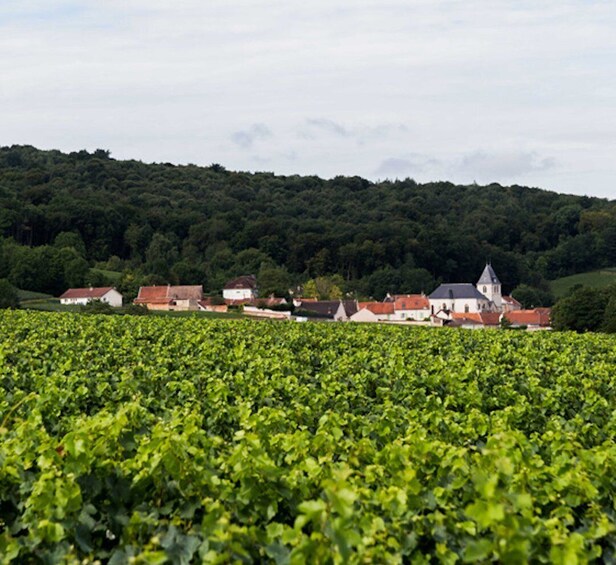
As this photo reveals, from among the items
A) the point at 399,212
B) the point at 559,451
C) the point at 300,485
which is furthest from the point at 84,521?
the point at 399,212

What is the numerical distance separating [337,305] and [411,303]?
12.0m

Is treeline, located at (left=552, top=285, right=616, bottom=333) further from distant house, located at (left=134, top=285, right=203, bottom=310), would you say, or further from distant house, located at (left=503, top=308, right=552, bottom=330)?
distant house, located at (left=134, top=285, right=203, bottom=310)

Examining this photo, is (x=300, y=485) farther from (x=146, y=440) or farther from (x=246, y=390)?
(x=246, y=390)

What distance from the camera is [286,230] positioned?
13012 cm

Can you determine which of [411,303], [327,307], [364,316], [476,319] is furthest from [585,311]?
[411,303]

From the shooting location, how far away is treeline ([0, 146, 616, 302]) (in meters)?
117

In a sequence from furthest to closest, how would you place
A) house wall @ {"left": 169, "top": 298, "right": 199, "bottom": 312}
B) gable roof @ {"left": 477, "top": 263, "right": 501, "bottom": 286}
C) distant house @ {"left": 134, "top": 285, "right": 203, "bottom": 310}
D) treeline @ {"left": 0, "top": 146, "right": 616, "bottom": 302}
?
gable roof @ {"left": 477, "top": 263, "right": 501, "bottom": 286} → treeline @ {"left": 0, "top": 146, "right": 616, "bottom": 302} → distant house @ {"left": 134, "top": 285, "right": 203, "bottom": 310} → house wall @ {"left": 169, "top": 298, "right": 199, "bottom": 312}

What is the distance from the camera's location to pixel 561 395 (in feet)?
43.7

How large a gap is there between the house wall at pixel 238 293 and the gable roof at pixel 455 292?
25.0 metres

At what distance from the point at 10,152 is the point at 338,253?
7764cm

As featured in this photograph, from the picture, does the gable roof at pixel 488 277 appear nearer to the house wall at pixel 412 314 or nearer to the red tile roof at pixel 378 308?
the house wall at pixel 412 314

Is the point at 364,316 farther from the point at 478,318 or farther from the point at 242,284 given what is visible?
the point at 242,284

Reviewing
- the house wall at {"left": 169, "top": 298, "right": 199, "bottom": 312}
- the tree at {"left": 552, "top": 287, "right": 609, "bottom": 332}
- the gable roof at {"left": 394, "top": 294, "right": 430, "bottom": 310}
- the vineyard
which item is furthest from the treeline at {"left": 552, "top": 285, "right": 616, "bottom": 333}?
the vineyard

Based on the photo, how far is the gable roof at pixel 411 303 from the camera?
340 feet
